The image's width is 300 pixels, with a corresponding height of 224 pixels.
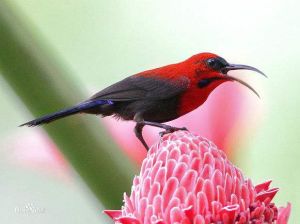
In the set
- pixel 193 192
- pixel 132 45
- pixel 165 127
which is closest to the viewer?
pixel 193 192

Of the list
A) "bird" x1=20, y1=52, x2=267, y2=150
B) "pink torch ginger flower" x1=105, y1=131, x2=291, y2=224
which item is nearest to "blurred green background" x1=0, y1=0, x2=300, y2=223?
"bird" x1=20, y1=52, x2=267, y2=150

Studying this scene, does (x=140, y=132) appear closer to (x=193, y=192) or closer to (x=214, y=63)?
(x=214, y=63)

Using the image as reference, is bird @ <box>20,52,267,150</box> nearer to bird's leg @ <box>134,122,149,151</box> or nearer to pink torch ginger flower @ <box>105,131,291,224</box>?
bird's leg @ <box>134,122,149,151</box>

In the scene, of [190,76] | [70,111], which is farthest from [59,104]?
[190,76]

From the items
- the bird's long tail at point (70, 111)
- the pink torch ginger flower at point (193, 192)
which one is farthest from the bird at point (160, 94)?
the pink torch ginger flower at point (193, 192)

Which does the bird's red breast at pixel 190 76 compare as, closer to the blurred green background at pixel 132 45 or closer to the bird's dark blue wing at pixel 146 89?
the bird's dark blue wing at pixel 146 89
